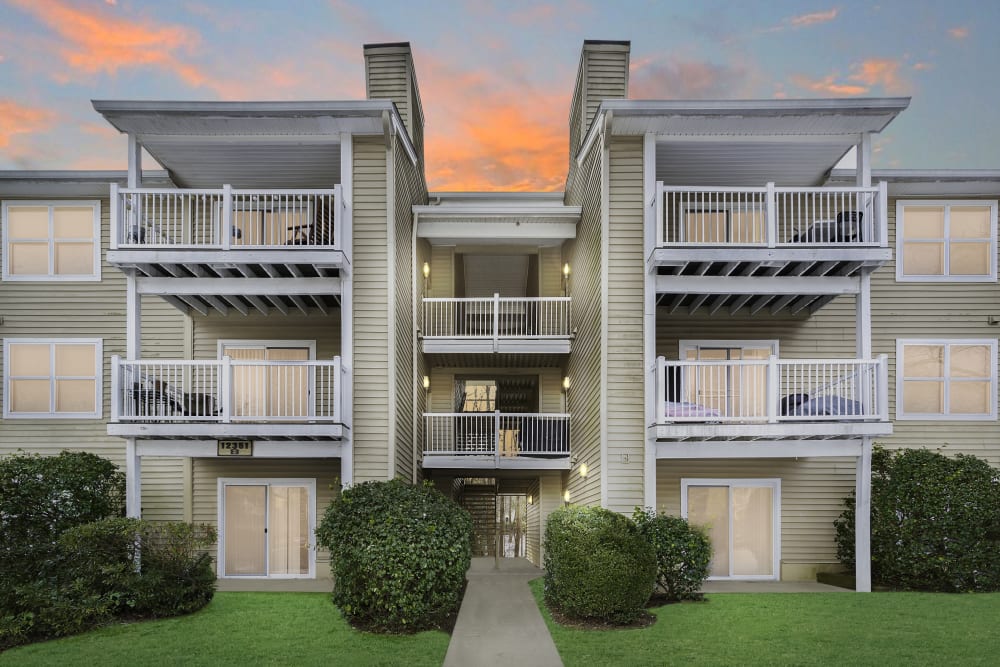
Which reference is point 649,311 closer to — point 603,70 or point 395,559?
point 395,559

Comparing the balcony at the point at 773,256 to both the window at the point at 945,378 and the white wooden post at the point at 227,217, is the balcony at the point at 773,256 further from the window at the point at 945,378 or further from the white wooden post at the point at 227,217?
the white wooden post at the point at 227,217

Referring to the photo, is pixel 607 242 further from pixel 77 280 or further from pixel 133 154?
pixel 77 280

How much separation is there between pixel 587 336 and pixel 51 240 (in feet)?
38.1

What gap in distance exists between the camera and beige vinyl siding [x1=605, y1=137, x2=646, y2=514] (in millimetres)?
12734

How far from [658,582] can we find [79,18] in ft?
63.3

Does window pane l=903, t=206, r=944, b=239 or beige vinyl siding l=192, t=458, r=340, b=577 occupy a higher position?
window pane l=903, t=206, r=944, b=239

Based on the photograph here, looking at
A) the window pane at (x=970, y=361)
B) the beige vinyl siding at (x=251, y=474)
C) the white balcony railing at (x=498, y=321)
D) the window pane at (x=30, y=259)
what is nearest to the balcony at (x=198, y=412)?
the beige vinyl siding at (x=251, y=474)

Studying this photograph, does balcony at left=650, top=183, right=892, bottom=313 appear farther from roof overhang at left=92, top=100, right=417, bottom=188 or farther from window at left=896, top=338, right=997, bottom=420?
roof overhang at left=92, top=100, right=417, bottom=188

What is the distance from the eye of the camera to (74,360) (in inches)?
610

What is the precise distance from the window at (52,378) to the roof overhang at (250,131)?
452 cm

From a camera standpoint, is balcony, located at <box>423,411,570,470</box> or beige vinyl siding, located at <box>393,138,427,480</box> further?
balcony, located at <box>423,411,570,470</box>

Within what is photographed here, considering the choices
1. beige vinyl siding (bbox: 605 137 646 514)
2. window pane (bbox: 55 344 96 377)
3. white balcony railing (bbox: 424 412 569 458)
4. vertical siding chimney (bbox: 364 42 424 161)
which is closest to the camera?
beige vinyl siding (bbox: 605 137 646 514)

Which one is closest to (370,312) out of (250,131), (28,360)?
(250,131)

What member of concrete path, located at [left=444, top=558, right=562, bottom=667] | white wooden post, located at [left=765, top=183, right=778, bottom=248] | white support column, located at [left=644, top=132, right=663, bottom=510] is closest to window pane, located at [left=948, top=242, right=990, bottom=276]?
white wooden post, located at [left=765, top=183, right=778, bottom=248]
